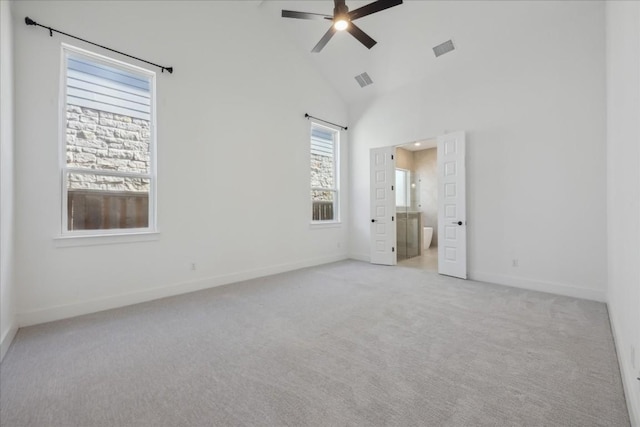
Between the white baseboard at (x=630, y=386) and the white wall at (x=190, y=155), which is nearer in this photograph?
the white baseboard at (x=630, y=386)

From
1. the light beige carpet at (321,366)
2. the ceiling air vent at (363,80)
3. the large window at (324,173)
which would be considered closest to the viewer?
the light beige carpet at (321,366)

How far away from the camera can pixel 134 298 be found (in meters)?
3.36

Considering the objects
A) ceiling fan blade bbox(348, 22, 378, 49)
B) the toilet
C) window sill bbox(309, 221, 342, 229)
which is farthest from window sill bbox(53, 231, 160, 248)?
the toilet

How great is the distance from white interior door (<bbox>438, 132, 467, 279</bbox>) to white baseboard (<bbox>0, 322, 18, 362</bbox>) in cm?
525

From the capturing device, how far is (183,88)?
3781 millimetres

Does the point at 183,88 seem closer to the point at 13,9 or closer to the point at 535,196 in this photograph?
the point at 13,9

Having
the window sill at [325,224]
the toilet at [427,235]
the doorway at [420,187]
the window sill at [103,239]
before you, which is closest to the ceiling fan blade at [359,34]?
the window sill at [325,224]

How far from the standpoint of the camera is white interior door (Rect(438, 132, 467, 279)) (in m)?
4.49

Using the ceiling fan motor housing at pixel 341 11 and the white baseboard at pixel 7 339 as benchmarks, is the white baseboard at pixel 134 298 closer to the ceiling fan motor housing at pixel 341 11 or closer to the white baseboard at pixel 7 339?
the white baseboard at pixel 7 339

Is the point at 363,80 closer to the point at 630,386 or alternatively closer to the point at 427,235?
the point at 427,235

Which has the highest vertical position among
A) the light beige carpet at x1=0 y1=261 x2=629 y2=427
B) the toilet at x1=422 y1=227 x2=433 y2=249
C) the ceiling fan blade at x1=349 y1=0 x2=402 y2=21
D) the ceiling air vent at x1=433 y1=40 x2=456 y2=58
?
the ceiling air vent at x1=433 y1=40 x2=456 y2=58

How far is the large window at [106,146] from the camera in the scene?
3.04 meters

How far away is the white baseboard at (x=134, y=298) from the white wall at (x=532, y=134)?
144 inches

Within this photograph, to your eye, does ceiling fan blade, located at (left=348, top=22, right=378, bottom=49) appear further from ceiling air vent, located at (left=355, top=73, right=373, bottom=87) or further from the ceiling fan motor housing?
ceiling air vent, located at (left=355, top=73, right=373, bottom=87)
